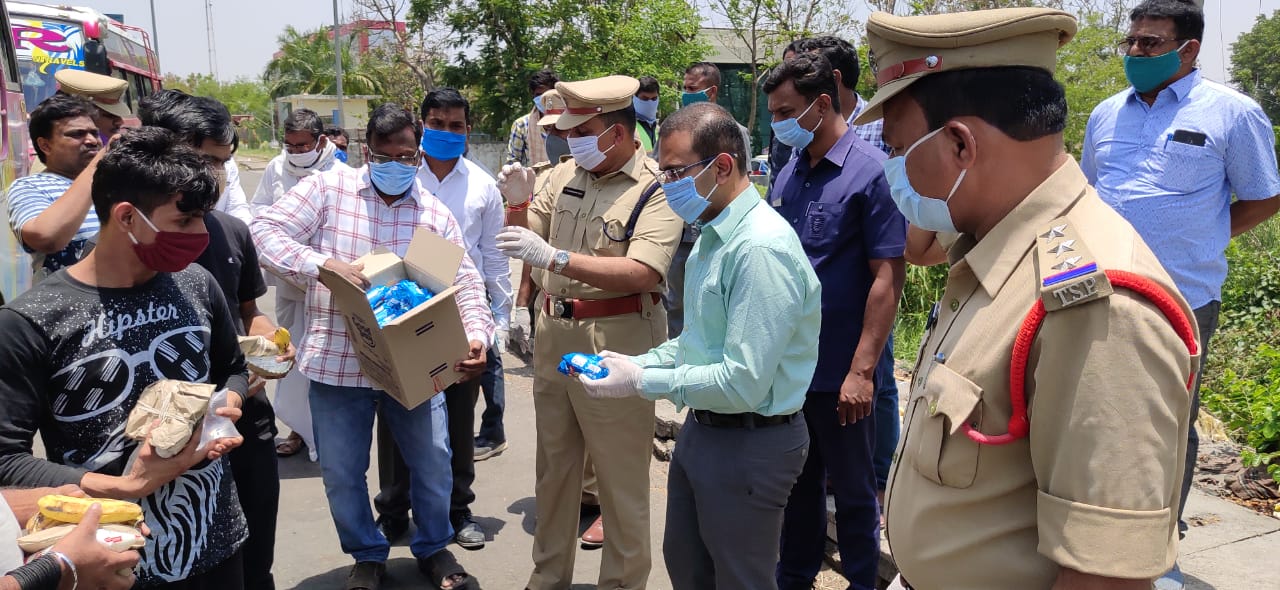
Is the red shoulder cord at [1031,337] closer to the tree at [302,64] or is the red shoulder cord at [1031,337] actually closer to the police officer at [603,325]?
the police officer at [603,325]

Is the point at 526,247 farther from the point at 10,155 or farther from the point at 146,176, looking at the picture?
the point at 10,155

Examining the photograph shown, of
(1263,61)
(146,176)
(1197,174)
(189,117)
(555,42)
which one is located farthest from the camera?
(1263,61)

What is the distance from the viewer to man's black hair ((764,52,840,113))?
359cm

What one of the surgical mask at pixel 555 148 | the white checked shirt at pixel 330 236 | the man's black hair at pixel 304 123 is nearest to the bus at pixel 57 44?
the man's black hair at pixel 304 123

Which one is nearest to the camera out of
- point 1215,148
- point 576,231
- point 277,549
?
point 1215,148

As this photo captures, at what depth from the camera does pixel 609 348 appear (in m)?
3.66

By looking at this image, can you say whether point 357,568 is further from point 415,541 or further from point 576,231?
point 576,231

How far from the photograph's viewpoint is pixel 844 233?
344 centimetres

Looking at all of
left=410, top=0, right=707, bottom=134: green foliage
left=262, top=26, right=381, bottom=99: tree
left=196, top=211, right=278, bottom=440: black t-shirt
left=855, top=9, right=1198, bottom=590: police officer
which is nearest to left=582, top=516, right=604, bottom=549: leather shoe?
left=196, top=211, right=278, bottom=440: black t-shirt

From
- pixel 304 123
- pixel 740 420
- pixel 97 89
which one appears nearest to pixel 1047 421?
pixel 740 420

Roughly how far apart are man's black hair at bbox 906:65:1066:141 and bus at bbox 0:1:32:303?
17.6ft

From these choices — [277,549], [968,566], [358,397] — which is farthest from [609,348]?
[968,566]

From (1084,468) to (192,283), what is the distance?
2310 mm

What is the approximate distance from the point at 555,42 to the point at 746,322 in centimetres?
1735
